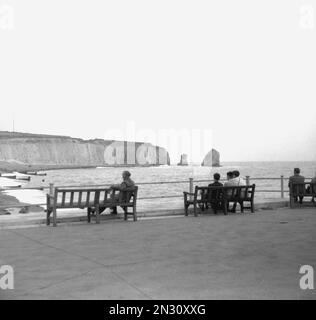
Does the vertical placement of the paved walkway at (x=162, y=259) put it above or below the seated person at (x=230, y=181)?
below

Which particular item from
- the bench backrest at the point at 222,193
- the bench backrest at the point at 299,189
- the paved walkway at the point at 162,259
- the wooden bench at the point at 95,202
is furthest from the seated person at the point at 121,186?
the bench backrest at the point at 299,189

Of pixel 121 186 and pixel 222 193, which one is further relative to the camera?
pixel 222 193

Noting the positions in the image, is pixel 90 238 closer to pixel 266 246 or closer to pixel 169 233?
pixel 169 233

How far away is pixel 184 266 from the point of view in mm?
6227

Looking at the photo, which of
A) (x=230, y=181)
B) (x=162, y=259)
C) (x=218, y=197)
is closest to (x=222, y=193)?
(x=218, y=197)

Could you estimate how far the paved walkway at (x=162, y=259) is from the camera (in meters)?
5.05

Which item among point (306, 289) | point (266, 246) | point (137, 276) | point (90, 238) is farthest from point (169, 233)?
point (306, 289)

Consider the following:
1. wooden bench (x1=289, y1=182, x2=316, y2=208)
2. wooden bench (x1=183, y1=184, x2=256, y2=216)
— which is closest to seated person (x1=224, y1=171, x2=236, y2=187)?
wooden bench (x1=183, y1=184, x2=256, y2=216)

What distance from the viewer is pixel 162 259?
6.69 meters

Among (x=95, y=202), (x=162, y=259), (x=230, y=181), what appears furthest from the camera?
(x=230, y=181)

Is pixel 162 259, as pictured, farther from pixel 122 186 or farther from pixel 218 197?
pixel 218 197

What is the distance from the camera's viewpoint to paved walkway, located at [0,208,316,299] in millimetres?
5047

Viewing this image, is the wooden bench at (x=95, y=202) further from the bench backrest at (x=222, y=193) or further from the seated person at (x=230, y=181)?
the seated person at (x=230, y=181)
